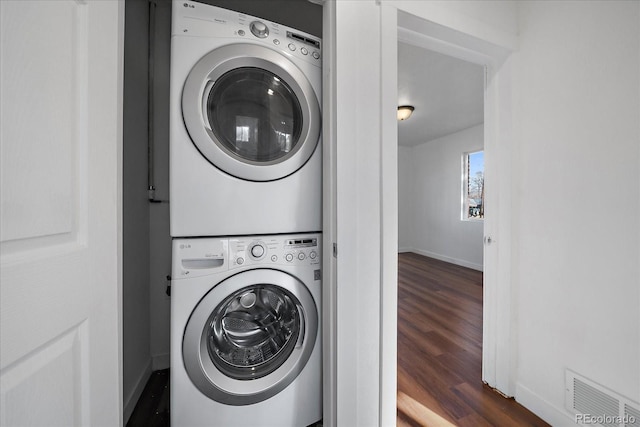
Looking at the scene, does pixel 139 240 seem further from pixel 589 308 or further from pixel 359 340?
pixel 589 308

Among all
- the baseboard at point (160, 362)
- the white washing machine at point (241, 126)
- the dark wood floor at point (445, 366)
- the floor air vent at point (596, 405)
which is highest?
the white washing machine at point (241, 126)

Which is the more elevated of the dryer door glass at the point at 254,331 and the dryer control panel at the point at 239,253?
the dryer control panel at the point at 239,253

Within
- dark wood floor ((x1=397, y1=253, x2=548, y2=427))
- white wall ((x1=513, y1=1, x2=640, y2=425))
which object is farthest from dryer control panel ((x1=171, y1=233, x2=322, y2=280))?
white wall ((x1=513, y1=1, x2=640, y2=425))

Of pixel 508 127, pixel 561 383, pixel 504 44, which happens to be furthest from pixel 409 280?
pixel 504 44

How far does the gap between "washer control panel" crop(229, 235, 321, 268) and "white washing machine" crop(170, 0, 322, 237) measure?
40mm

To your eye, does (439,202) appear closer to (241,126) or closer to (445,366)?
(445,366)

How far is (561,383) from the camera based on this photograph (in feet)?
3.65

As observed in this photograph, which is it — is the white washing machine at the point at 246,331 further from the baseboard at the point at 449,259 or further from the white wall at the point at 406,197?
the white wall at the point at 406,197

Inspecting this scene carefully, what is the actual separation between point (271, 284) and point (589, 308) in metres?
1.39

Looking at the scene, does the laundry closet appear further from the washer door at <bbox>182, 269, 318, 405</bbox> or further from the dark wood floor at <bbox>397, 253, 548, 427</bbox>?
the dark wood floor at <bbox>397, 253, 548, 427</bbox>

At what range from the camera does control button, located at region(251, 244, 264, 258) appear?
98 cm

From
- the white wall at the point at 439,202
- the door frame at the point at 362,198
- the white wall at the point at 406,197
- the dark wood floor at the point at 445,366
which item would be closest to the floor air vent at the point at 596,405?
the dark wood floor at the point at 445,366

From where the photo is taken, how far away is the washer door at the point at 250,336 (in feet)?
2.99

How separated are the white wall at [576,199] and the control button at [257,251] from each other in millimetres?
1378
